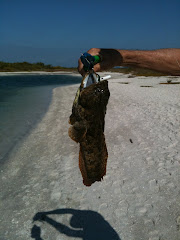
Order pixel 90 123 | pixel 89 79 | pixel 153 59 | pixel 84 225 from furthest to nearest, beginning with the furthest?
pixel 84 225 → pixel 153 59 → pixel 90 123 → pixel 89 79

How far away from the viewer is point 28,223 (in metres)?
5.45

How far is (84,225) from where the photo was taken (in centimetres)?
537

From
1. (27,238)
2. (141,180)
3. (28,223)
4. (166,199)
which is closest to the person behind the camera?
(27,238)

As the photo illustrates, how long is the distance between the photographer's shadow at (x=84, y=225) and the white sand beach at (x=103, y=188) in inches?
1.2

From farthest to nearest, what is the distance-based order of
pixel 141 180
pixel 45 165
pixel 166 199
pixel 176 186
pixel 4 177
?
pixel 45 165 → pixel 4 177 → pixel 141 180 → pixel 176 186 → pixel 166 199

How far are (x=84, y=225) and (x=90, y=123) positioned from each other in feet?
12.0

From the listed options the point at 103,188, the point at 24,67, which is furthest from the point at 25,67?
the point at 103,188

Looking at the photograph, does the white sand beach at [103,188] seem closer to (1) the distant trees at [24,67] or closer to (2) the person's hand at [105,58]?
(2) the person's hand at [105,58]

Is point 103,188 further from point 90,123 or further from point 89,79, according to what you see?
point 89,79

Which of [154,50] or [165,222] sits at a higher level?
[154,50]

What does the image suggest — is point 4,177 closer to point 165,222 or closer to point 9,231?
point 9,231

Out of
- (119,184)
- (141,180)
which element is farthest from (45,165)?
(141,180)

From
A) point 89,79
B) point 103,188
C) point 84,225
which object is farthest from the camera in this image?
point 103,188

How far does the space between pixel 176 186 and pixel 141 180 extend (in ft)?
3.33
